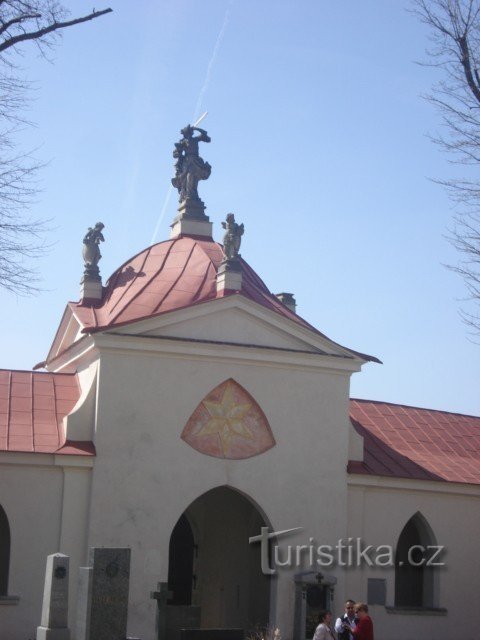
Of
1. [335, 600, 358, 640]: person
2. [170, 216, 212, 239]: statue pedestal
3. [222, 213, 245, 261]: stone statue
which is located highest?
[170, 216, 212, 239]: statue pedestal

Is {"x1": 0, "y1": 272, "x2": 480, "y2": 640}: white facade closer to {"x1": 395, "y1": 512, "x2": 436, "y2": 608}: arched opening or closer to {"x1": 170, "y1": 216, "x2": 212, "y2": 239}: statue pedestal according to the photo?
{"x1": 395, "y1": 512, "x2": 436, "y2": 608}: arched opening

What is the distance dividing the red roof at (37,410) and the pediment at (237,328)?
2.67 meters

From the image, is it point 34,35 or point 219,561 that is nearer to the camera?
point 34,35

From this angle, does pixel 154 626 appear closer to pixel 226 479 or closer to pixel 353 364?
pixel 226 479

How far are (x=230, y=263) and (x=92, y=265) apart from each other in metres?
3.60

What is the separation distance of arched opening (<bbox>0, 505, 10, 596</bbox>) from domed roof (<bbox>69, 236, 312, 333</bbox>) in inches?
174

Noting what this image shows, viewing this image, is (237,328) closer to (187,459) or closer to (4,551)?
(187,459)

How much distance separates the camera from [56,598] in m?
20.2

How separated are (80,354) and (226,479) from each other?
4.35 metres

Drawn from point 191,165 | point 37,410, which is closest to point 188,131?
point 191,165

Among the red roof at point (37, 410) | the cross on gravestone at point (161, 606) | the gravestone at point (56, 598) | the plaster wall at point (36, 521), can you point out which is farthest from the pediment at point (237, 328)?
the gravestone at point (56, 598)

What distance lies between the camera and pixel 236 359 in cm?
2539

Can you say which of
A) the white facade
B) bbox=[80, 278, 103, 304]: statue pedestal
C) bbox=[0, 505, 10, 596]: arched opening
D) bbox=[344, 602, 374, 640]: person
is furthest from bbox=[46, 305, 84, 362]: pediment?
bbox=[344, 602, 374, 640]: person

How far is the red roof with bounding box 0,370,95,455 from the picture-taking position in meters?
23.8
